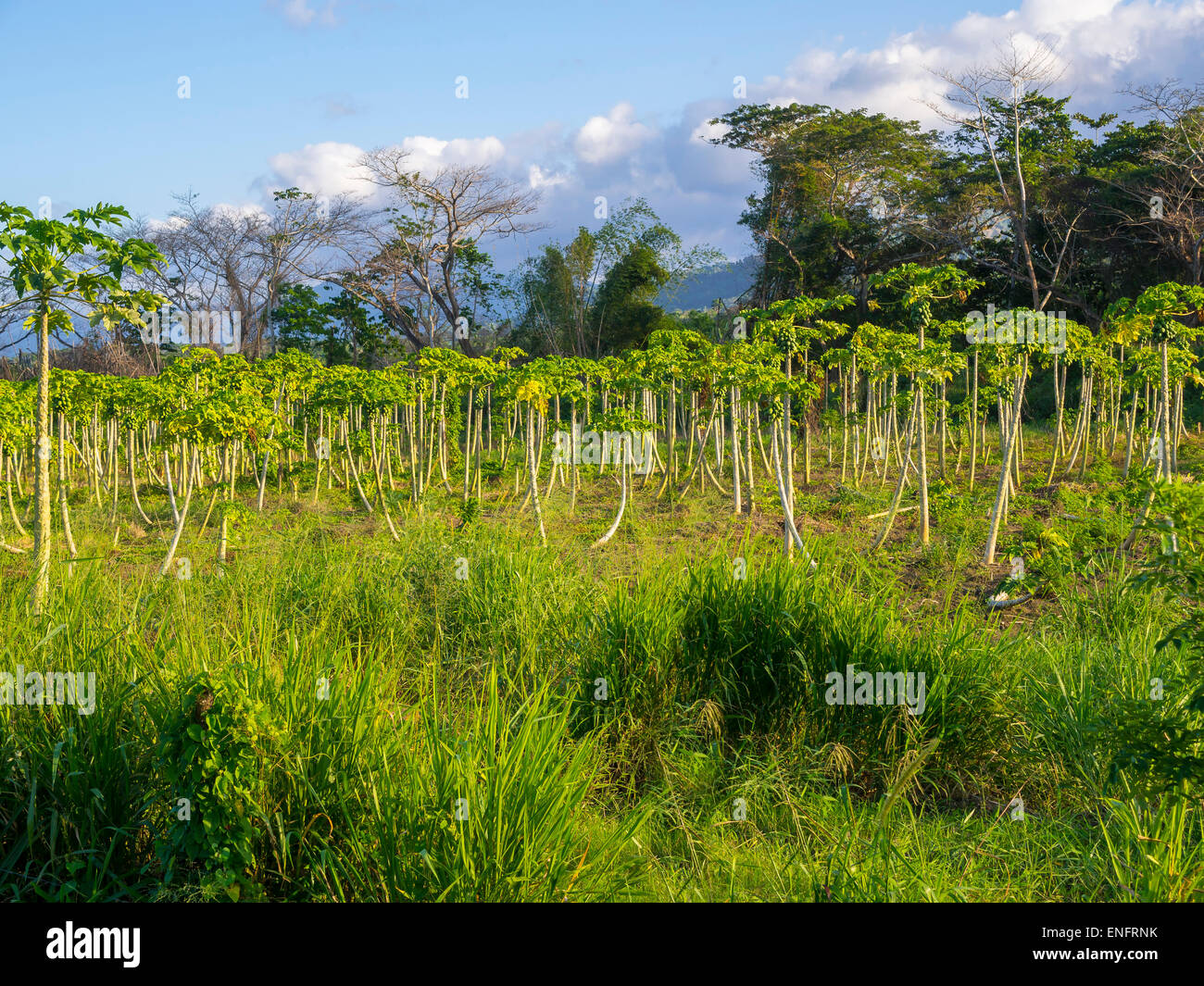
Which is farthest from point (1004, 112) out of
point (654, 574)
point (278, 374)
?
point (654, 574)

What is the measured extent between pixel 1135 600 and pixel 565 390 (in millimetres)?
5813

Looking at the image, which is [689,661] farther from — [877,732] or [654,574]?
[877,732]

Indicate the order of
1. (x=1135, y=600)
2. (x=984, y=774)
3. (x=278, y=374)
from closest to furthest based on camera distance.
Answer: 1. (x=984, y=774)
2. (x=1135, y=600)
3. (x=278, y=374)

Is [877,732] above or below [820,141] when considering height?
below

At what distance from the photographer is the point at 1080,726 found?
3.85 metres

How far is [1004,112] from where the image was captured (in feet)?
67.3

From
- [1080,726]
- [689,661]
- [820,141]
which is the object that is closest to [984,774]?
[1080,726]

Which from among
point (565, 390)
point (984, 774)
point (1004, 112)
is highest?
point (1004, 112)

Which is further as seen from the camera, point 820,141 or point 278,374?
point 820,141

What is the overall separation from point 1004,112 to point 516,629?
69.3 feet
